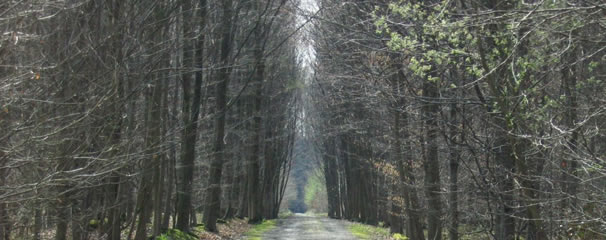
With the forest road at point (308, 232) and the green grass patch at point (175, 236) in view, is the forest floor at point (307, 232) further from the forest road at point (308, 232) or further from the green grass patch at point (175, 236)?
the green grass patch at point (175, 236)

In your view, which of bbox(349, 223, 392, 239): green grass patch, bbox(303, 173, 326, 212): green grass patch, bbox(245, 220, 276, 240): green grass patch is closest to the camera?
bbox(245, 220, 276, 240): green grass patch

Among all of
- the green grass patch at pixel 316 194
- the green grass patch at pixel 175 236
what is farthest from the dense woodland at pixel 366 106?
the green grass patch at pixel 316 194

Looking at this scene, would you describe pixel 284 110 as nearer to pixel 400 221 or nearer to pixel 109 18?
pixel 400 221

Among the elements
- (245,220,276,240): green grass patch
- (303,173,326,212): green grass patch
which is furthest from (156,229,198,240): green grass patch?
(303,173,326,212): green grass patch

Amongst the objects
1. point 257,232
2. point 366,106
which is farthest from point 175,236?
point 257,232

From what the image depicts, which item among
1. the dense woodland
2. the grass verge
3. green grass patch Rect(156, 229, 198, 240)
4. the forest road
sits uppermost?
the dense woodland

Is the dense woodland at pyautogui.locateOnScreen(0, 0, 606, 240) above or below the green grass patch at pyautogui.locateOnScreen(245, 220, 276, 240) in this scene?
above

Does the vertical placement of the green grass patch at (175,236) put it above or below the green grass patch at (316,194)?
below

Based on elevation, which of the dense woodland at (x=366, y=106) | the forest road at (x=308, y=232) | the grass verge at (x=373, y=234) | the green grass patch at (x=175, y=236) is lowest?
the grass verge at (x=373, y=234)

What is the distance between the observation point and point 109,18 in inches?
428

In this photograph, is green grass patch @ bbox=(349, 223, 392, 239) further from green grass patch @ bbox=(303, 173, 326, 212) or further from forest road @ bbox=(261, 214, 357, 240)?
green grass patch @ bbox=(303, 173, 326, 212)

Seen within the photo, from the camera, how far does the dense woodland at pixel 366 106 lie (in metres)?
7.52

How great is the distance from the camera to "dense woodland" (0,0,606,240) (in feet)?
24.7

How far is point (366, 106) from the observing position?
1819cm
